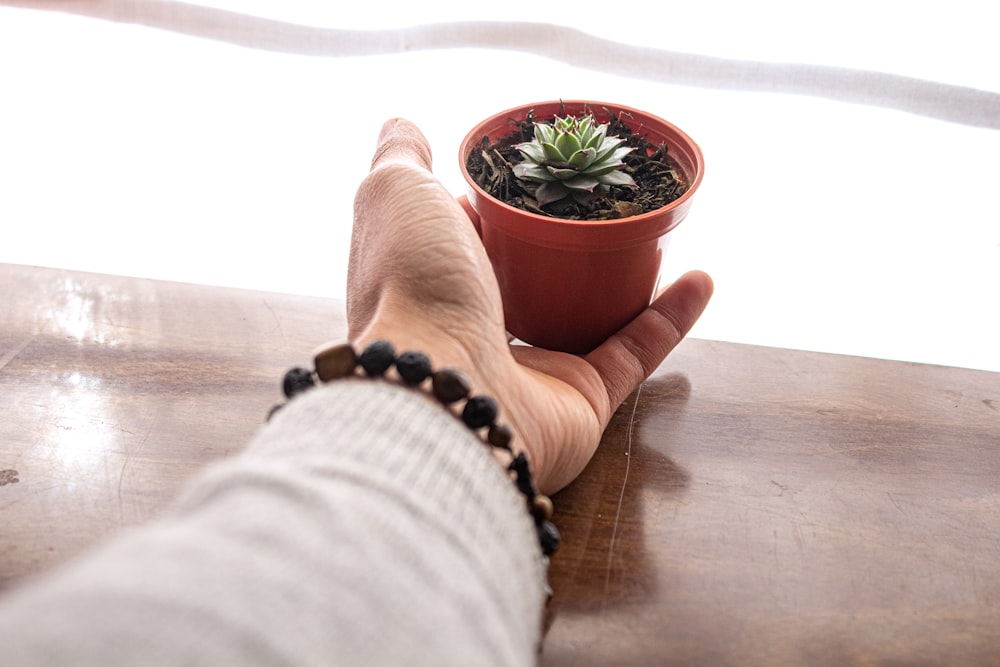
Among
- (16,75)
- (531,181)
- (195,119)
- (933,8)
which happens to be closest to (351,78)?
(195,119)

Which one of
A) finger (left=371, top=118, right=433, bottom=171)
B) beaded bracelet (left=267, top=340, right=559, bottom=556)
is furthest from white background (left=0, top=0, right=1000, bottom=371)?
beaded bracelet (left=267, top=340, right=559, bottom=556)

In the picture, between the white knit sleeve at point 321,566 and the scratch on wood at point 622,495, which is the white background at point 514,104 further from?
the white knit sleeve at point 321,566

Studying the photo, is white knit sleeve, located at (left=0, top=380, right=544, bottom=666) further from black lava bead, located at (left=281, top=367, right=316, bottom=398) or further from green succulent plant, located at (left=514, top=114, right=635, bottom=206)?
green succulent plant, located at (left=514, top=114, right=635, bottom=206)

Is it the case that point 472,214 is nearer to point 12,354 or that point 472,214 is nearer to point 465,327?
point 465,327

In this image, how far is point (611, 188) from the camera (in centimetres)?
74

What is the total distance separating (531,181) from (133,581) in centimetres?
50

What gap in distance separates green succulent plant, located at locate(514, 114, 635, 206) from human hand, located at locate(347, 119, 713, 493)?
0.29 feet

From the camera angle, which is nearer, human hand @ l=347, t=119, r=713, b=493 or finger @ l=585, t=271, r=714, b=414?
human hand @ l=347, t=119, r=713, b=493

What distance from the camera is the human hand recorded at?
0.62 m

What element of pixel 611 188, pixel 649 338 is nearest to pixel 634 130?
pixel 611 188

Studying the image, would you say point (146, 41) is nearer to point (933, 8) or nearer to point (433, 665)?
point (933, 8)

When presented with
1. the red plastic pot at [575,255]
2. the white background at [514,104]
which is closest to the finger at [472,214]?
the red plastic pot at [575,255]

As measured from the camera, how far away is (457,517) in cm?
43

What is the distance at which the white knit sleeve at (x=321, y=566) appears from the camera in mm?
314
